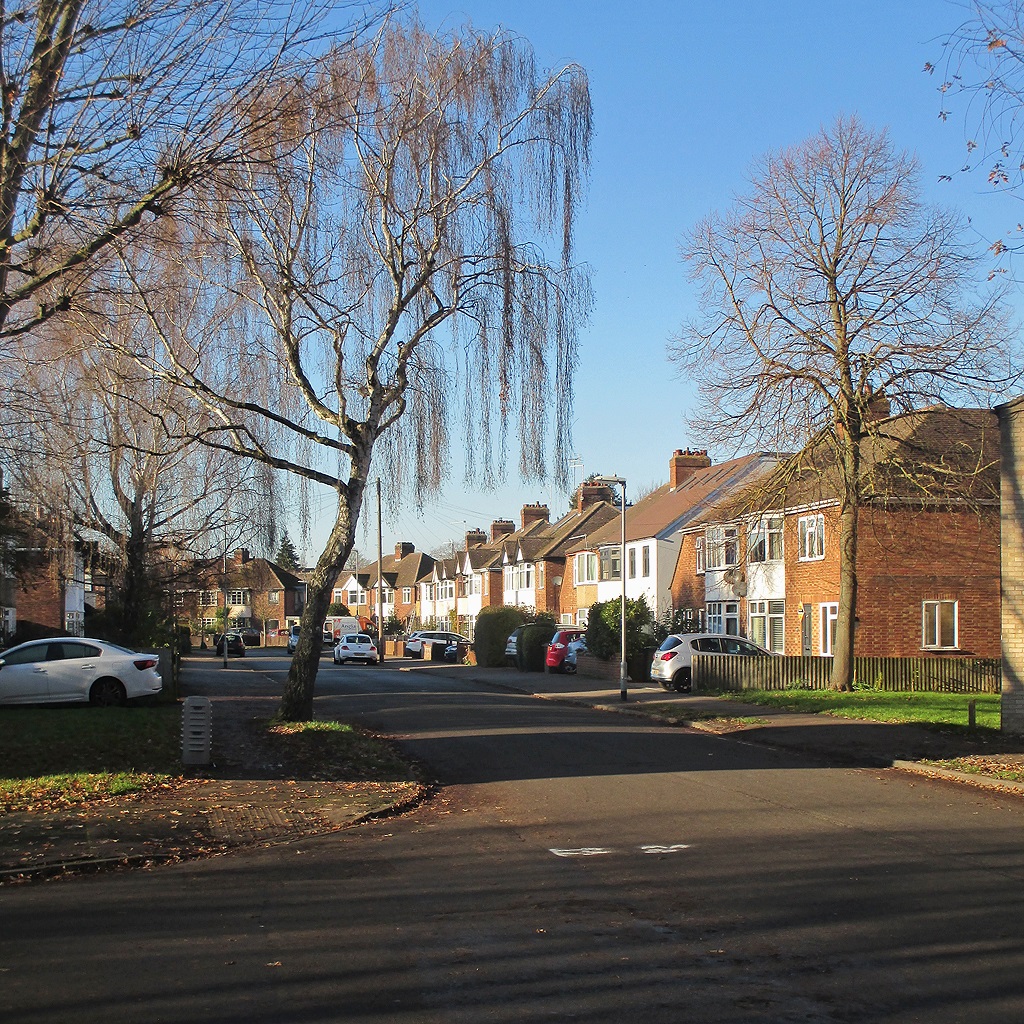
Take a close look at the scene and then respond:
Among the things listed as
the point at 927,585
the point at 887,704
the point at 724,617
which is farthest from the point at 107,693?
the point at 724,617

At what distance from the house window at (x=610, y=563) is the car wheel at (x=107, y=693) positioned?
111 ft

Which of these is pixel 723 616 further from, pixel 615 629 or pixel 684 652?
pixel 684 652

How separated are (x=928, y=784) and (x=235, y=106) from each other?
1136cm

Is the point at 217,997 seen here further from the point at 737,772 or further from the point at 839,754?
the point at 839,754

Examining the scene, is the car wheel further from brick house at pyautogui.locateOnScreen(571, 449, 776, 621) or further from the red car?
brick house at pyautogui.locateOnScreen(571, 449, 776, 621)

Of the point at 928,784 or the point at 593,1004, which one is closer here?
the point at 593,1004

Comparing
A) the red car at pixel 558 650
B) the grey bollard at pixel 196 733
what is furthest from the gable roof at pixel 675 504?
the grey bollard at pixel 196 733

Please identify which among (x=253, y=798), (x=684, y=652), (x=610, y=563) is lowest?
(x=253, y=798)

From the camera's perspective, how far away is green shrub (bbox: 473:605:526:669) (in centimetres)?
5319

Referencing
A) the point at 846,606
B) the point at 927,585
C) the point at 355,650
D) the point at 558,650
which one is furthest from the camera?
the point at 355,650

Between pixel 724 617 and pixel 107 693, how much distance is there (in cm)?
2775

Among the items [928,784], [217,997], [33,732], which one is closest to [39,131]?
[217,997]

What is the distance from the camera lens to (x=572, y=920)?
24.8ft

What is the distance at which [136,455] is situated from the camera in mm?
25562
